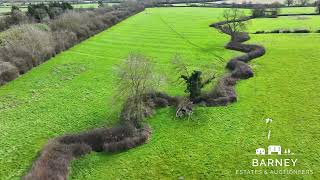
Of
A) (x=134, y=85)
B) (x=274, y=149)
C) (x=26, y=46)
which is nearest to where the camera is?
(x=274, y=149)

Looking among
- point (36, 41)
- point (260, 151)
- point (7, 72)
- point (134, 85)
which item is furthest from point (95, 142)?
point (36, 41)

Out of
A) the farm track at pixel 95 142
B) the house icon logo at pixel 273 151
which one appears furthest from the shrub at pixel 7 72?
the house icon logo at pixel 273 151

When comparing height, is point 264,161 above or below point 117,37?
below

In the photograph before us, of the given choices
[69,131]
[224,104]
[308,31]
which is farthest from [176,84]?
[308,31]

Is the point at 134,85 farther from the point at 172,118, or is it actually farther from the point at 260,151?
the point at 260,151

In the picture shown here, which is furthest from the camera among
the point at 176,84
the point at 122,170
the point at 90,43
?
the point at 90,43

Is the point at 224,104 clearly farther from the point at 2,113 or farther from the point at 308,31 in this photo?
the point at 308,31

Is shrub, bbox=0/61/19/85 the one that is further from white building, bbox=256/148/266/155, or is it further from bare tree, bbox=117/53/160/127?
white building, bbox=256/148/266/155
